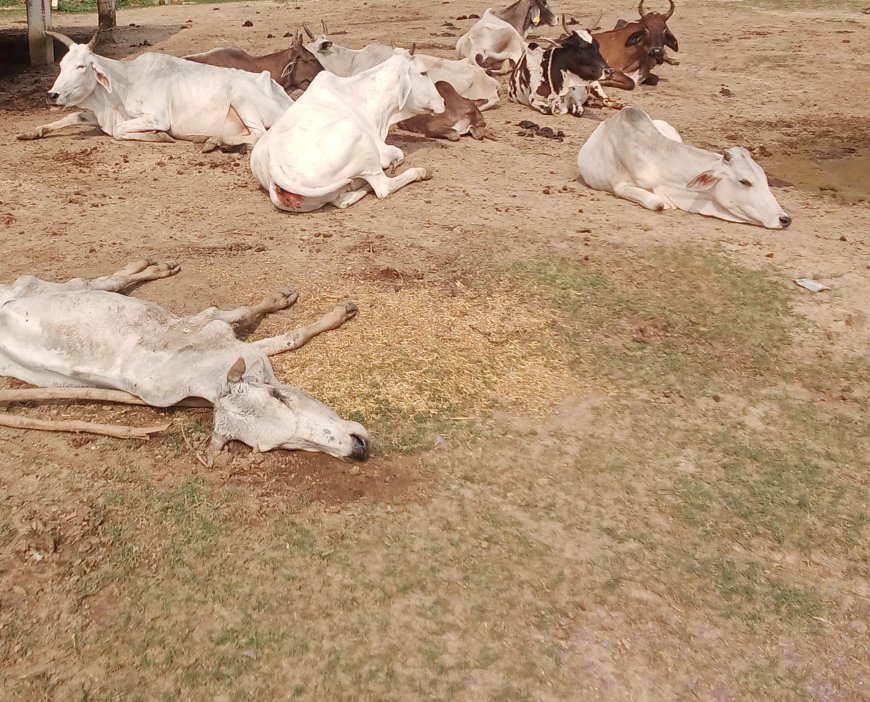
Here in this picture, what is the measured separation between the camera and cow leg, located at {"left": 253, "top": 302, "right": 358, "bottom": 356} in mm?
4035

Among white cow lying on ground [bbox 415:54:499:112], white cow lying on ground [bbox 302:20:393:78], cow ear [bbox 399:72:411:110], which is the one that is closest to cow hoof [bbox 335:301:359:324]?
cow ear [bbox 399:72:411:110]

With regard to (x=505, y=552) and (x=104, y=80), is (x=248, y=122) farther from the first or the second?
(x=505, y=552)

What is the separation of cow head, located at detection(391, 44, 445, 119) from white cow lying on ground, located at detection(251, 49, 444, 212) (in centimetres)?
4

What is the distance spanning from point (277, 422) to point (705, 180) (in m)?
4.14

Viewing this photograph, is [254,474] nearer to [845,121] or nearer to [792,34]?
[845,121]

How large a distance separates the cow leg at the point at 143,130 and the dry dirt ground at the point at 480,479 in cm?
166

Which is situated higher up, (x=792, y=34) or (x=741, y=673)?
(x=792, y=34)

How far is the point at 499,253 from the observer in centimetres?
531

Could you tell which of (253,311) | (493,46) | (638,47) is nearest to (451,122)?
(493,46)

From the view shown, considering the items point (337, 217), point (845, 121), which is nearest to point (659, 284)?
point (337, 217)

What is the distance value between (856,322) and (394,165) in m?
3.87

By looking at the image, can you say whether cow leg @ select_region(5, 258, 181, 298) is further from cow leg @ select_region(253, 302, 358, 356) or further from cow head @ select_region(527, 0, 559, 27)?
cow head @ select_region(527, 0, 559, 27)

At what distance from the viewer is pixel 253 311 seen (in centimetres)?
430

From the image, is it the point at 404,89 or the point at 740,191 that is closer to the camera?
the point at 740,191
